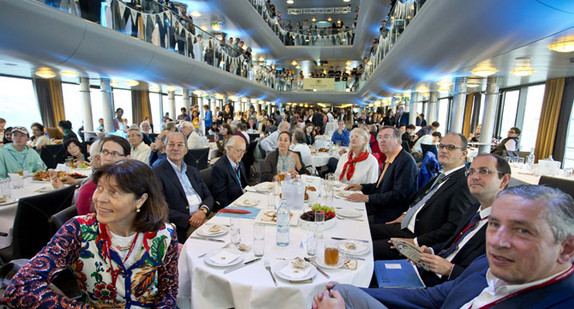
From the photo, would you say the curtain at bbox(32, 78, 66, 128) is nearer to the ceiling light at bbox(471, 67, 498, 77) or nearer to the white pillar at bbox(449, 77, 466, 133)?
the ceiling light at bbox(471, 67, 498, 77)

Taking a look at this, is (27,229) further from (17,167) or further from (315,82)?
(315,82)

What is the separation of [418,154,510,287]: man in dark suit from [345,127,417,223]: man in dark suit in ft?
3.21

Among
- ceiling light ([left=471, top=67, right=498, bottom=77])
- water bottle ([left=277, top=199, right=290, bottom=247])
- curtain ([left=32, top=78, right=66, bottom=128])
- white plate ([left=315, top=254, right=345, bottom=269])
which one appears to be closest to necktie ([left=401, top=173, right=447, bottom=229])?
white plate ([left=315, top=254, right=345, bottom=269])

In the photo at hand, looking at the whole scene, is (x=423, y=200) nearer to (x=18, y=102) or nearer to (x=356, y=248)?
(x=356, y=248)

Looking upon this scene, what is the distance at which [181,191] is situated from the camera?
2.77 m

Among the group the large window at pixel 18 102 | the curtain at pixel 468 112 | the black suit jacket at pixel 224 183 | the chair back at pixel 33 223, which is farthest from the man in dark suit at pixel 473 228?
the curtain at pixel 468 112

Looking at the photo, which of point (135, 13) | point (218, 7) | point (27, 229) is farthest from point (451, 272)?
point (218, 7)

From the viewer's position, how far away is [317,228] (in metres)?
1.87

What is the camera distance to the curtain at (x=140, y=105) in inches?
570

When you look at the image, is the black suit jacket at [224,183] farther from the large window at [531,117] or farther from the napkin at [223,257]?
the large window at [531,117]

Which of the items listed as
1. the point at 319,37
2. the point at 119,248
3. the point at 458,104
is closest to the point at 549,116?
the point at 458,104

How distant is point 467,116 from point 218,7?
12.1 metres

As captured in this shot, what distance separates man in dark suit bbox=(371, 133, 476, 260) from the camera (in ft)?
7.66

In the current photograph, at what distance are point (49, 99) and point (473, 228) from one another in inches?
515
